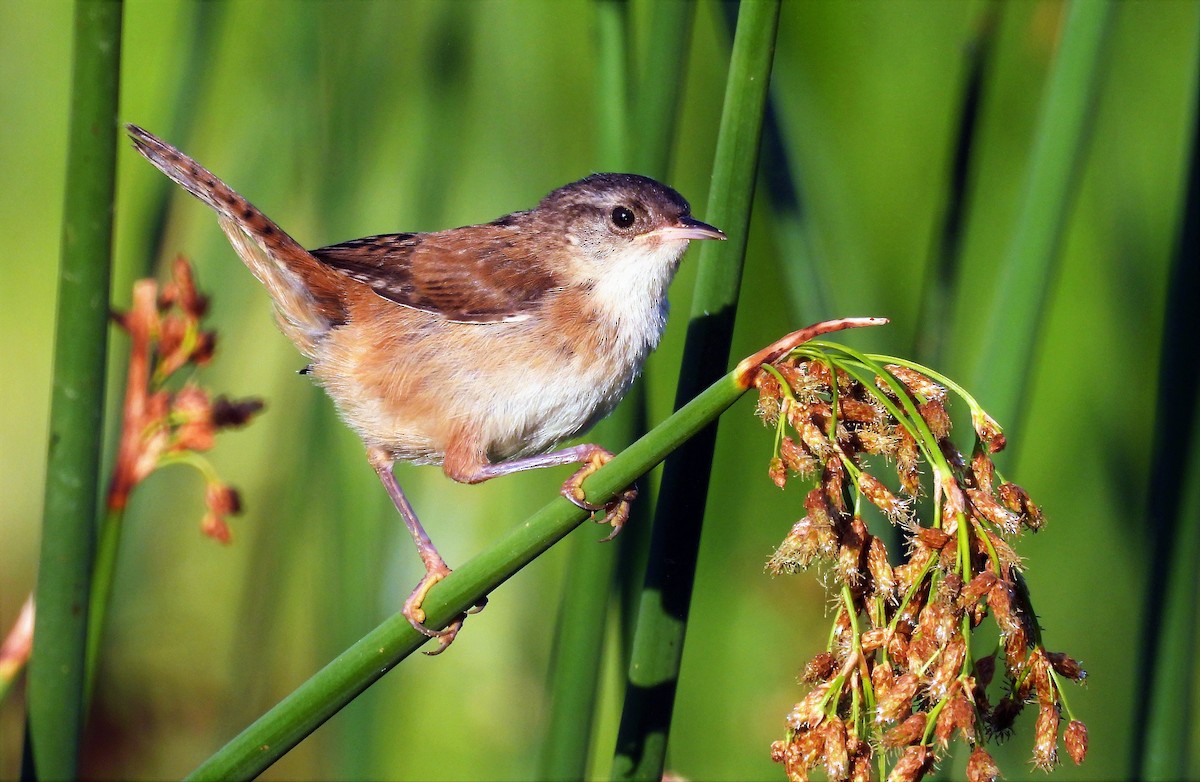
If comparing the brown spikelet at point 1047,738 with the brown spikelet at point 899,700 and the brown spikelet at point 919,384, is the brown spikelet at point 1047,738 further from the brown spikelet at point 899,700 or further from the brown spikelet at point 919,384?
the brown spikelet at point 919,384

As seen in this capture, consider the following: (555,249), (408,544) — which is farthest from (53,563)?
(408,544)

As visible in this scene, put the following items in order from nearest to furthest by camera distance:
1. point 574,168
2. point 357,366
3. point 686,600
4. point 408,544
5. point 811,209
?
1. point 686,600
2. point 811,209
3. point 357,366
4. point 408,544
5. point 574,168

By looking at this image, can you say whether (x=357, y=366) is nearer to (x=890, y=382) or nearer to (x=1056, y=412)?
(x=890, y=382)

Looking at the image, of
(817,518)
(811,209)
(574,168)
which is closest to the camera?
(817,518)

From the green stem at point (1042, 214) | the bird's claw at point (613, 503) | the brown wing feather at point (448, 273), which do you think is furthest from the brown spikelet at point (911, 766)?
the brown wing feather at point (448, 273)

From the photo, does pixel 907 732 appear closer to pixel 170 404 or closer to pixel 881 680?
pixel 881 680

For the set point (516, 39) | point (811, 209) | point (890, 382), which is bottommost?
point (890, 382)
